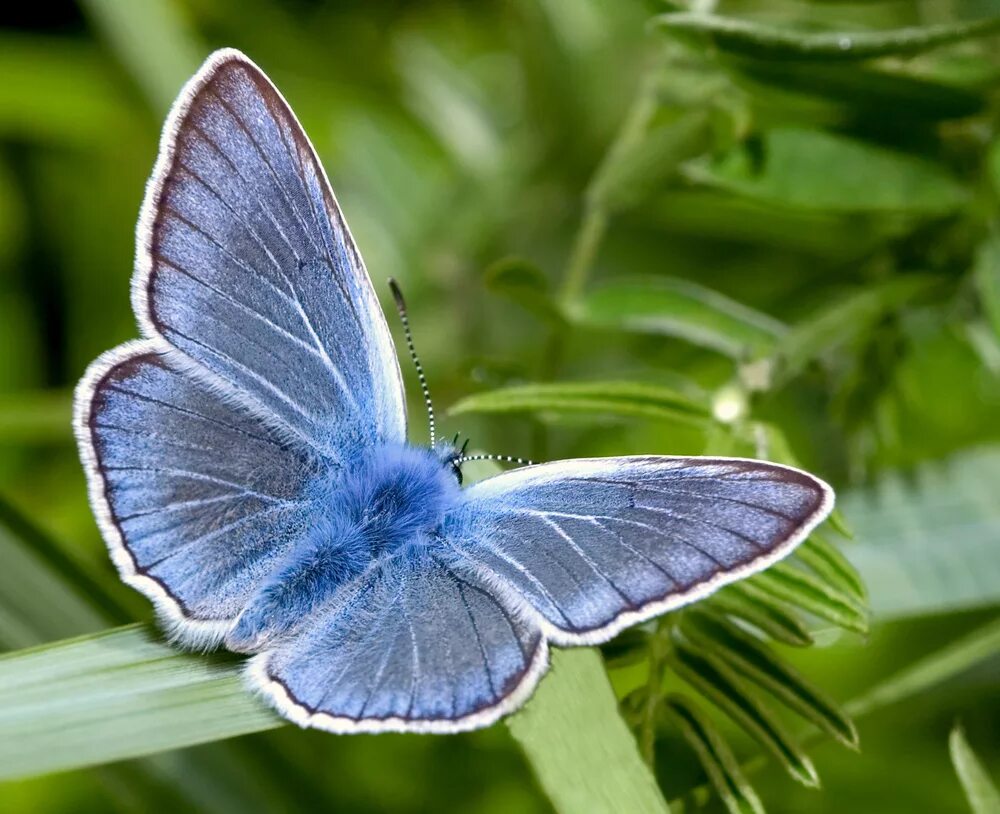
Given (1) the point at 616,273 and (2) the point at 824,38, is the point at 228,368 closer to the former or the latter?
(2) the point at 824,38

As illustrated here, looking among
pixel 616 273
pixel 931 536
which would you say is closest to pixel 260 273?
pixel 931 536

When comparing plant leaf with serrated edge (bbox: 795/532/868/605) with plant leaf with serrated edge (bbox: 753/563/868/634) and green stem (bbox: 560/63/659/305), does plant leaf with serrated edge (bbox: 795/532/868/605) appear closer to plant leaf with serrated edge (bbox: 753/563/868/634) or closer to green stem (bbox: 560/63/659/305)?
plant leaf with serrated edge (bbox: 753/563/868/634)

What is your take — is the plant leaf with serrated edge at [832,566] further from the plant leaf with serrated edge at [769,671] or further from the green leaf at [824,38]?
the green leaf at [824,38]

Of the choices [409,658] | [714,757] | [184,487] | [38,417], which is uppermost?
[184,487]

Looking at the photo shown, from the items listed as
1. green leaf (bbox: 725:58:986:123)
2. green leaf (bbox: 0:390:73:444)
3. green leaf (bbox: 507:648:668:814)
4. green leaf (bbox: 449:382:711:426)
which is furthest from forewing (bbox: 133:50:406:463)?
green leaf (bbox: 0:390:73:444)

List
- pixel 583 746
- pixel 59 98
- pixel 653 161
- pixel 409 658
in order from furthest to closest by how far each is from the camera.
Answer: pixel 59 98
pixel 653 161
pixel 409 658
pixel 583 746

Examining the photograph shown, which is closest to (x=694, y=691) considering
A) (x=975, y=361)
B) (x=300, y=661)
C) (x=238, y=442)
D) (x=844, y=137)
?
(x=300, y=661)
